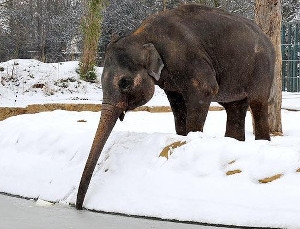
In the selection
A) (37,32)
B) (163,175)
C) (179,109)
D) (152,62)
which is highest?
(152,62)

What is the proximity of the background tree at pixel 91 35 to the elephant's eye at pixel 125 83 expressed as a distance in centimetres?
1553

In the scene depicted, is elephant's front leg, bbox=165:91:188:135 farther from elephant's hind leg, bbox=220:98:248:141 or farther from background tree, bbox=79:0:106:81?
background tree, bbox=79:0:106:81

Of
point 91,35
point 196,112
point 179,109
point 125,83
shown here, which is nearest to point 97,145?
point 125,83

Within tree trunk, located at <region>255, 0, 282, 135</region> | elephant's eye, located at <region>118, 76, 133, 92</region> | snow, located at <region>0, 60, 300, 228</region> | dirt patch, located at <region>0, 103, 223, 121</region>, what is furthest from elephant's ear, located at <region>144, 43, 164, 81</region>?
dirt patch, located at <region>0, 103, 223, 121</region>

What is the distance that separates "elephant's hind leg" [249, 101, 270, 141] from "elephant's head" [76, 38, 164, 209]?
147cm

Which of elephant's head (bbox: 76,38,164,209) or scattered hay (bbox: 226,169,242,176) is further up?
elephant's head (bbox: 76,38,164,209)

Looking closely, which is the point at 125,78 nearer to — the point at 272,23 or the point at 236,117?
the point at 236,117

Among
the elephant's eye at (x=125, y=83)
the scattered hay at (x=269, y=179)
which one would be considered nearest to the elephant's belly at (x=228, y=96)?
the elephant's eye at (x=125, y=83)

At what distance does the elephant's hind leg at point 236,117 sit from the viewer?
7621 millimetres

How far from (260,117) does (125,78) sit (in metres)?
1.95

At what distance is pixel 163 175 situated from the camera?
5.92 metres

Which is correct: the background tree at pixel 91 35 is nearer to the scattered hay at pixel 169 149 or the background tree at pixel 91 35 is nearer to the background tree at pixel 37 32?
the background tree at pixel 37 32

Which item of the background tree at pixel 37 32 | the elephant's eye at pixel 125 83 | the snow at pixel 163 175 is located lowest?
the background tree at pixel 37 32

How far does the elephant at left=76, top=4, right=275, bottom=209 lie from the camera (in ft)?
20.5
